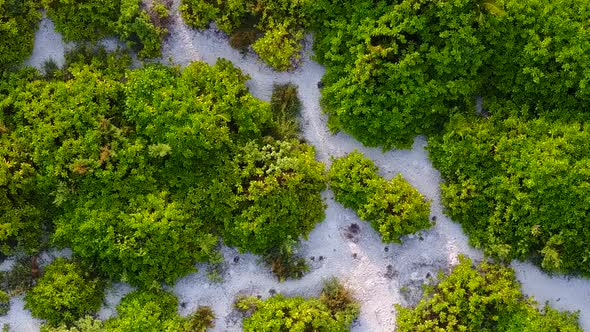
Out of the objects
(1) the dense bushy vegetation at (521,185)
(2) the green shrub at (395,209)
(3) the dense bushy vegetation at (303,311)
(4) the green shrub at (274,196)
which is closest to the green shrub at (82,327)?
(3) the dense bushy vegetation at (303,311)

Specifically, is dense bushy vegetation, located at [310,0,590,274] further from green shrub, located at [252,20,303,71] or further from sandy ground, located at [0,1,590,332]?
green shrub, located at [252,20,303,71]

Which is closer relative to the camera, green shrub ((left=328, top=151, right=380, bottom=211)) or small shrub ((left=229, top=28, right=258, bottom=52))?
green shrub ((left=328, top=151, right=380, bottom=211))

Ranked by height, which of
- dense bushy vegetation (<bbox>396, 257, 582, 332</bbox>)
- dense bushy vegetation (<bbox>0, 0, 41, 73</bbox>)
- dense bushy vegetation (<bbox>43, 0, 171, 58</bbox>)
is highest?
dense bushy vegetation (<bbox>43, 0, 171, 58</bbox>)

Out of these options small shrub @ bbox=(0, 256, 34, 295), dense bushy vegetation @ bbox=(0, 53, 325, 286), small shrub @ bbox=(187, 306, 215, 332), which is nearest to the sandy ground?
small shrub @ bbox=(187, 306, 215, 332)

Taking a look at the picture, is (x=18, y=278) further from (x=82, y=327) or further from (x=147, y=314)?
(x=147, y=314)

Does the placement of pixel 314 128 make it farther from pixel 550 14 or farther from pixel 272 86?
pixel 550 14
